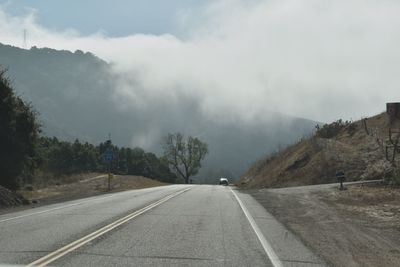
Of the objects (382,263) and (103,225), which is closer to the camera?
(382,263)

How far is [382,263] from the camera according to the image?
10625mm

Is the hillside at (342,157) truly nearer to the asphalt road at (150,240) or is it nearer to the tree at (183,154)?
the asphalt road at (150,240)

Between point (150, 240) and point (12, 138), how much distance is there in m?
27.2

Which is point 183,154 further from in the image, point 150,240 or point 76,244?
point 76,244

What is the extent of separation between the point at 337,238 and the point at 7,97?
2928 cm

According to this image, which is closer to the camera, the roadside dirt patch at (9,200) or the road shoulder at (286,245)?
the road shoulder at (286,245)

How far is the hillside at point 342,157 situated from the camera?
39125 mm

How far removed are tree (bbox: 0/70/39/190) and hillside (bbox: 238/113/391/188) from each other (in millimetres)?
19188

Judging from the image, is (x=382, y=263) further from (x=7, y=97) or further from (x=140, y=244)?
(x=7, y=97)

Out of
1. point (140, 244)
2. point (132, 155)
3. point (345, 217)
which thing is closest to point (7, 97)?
point (345, 217)

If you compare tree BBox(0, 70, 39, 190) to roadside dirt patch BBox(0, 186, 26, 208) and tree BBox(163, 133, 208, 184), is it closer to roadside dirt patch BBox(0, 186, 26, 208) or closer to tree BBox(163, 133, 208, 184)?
roadside dirt patch BBox(0, 186, 26, 208)

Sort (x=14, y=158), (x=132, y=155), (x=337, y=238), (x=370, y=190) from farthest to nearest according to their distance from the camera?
(x=132, y=155), (x=14, y=158), (x=370, y=190), (x=337, y=238)

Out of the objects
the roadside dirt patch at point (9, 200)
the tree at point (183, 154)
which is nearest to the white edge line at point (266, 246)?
the roadside dirt patch at point (9, 200)

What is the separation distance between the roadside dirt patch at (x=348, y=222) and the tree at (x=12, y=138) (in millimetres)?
18886
